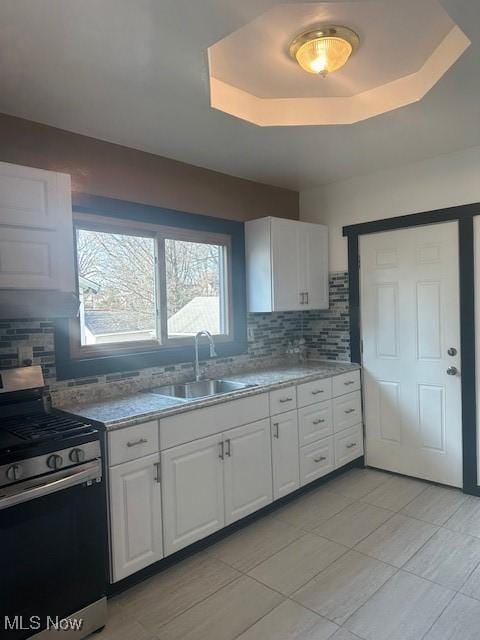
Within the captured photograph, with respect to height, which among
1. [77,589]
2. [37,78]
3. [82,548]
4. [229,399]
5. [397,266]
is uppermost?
[37,78]

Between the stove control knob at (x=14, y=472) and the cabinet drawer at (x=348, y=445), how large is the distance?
2369 millimetres

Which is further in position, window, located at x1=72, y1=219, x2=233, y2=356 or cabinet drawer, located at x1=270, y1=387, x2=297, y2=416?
cabinet drawer, located at x1=270, y1=387, x2=297, y2=416

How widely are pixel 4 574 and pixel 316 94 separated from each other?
8.94 feet

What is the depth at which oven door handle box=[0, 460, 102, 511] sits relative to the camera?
1631mm

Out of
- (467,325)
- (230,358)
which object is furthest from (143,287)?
(467,325)

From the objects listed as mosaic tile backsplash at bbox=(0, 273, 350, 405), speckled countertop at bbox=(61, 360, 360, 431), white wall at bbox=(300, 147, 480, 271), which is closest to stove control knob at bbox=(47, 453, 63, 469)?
speckled countertop at bbox=(61, 360, 360, 431)

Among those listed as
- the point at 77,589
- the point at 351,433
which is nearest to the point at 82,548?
the point at 77,589

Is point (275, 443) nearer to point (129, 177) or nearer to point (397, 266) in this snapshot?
point (397, 266)

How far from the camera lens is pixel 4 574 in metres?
1.61

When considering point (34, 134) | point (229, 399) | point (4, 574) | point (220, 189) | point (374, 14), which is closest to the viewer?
point (4, 574)

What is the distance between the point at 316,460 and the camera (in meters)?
3.19

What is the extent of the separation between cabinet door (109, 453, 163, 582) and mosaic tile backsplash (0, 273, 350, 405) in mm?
623

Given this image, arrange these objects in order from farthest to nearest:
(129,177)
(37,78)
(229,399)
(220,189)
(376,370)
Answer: (376,370) < (220,189) < (129,177) < (229,399) < (37,78)
